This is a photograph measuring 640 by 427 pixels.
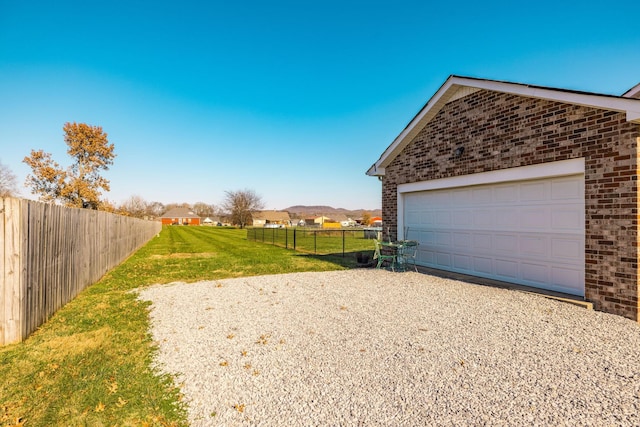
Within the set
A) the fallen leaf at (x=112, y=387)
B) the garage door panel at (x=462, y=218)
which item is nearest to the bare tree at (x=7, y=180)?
the fallen leaf at (x=112, y=387)

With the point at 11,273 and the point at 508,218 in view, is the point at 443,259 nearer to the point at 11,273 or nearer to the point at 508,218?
the point at 508,218

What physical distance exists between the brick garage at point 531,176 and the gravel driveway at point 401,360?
0.91 meters

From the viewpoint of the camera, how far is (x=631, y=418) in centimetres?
236

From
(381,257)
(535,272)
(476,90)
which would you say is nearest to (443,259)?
(381,257)

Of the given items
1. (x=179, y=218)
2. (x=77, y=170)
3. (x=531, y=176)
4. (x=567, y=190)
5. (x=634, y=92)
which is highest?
(x=77, y=170)

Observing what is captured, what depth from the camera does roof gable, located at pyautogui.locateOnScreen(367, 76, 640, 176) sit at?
4.79m

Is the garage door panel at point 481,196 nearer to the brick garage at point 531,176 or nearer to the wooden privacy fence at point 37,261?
the brick garage at point 531,176

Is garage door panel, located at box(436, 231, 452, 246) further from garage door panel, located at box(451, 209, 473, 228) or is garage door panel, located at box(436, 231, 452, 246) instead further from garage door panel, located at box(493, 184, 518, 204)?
garage door panel, located at box(493, 184, 518, 204)

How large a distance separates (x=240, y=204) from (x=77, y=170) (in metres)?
33.4

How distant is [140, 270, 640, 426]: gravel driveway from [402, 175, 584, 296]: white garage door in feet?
2.55

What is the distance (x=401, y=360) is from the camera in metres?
3.43

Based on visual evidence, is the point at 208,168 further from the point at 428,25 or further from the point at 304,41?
the point at 428,25

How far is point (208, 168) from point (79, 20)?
23.2 metres

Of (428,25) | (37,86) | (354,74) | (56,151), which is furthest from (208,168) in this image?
(428,25)
